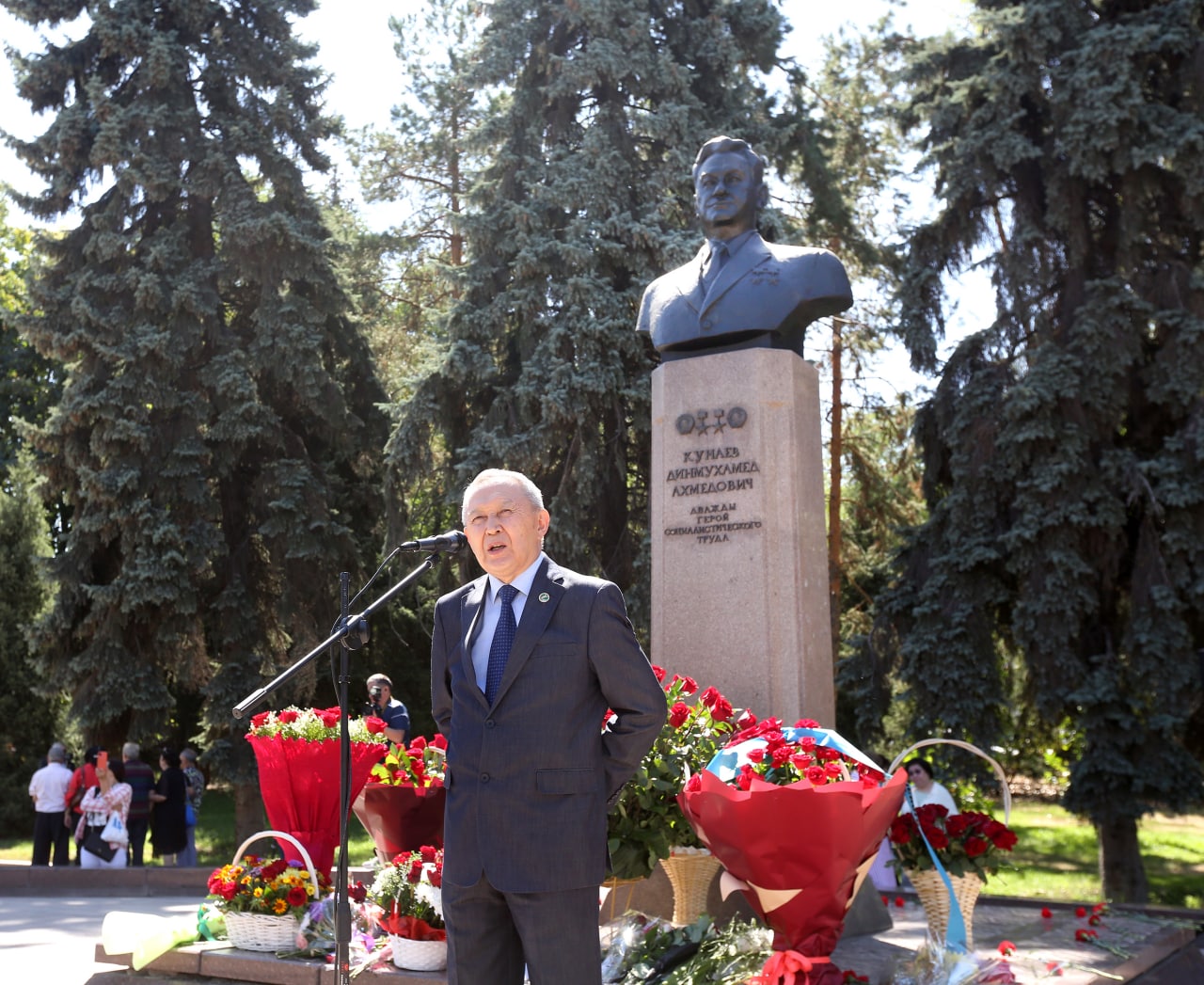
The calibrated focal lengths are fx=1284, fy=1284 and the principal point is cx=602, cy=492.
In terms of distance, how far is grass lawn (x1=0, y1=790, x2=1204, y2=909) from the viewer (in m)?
13.6

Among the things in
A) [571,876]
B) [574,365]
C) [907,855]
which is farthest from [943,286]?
[571,876]

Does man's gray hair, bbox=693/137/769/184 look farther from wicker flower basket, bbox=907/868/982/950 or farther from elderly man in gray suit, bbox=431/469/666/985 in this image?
elderly man in gray suit, bbox=431/469/666/985

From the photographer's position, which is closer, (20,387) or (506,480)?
(506,480)

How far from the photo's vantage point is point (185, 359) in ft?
50.6

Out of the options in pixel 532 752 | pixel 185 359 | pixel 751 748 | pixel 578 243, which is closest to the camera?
pixel 532 752

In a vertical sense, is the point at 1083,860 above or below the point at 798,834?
below

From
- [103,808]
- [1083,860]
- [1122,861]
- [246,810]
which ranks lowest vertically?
[1083,860]

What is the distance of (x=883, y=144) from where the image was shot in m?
20.2

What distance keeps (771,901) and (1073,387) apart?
913 cm

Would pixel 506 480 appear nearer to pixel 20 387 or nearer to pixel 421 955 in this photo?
pixel 421 955

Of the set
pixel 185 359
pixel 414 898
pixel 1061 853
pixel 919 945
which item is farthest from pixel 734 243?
pixel 1061 853

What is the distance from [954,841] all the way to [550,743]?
9.25ft

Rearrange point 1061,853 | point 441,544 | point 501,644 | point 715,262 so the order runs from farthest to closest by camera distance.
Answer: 1. point 1061,853
2. point 715,262
3. point 441,544
4. point 501,644

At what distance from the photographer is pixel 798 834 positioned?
13.0 ft
